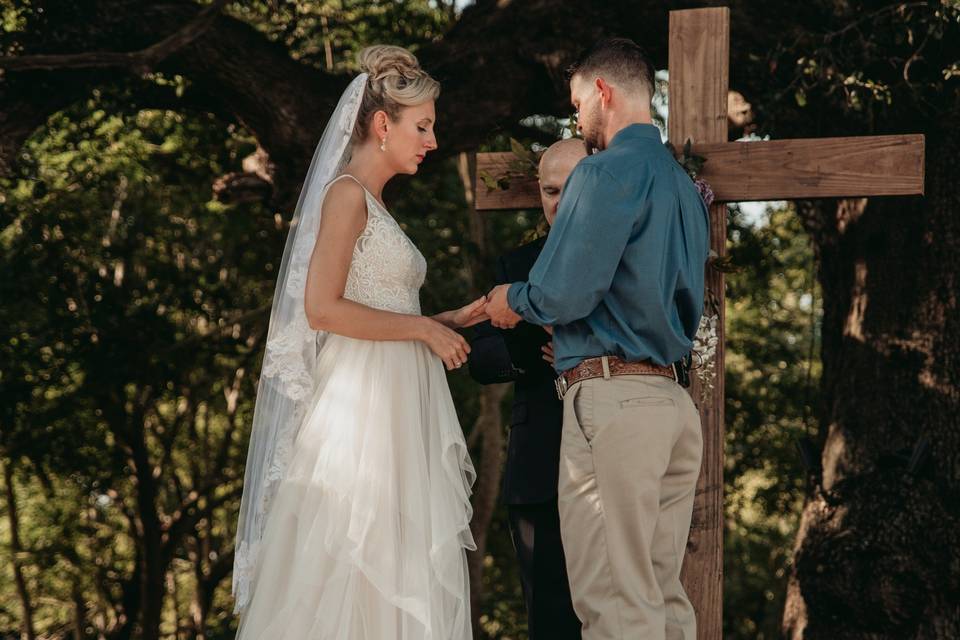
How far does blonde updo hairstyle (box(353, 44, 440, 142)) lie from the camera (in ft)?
12.0

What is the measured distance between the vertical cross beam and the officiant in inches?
15.2

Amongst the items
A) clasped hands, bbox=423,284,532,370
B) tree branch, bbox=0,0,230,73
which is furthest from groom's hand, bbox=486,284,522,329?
tree branch, bbox=0,0,230,73

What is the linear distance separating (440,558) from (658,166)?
140cm

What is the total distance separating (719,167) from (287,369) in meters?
1.61

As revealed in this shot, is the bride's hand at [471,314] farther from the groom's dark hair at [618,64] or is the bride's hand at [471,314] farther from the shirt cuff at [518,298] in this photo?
the groom's dark hair at [618,64]

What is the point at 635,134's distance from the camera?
326 cm

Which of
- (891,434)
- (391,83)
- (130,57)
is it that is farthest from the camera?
(891,434)

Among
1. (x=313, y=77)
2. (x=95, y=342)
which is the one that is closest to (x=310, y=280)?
(x=313, y=77)

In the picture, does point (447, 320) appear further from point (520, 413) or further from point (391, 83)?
point (391, 83)

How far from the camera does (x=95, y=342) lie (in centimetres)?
888

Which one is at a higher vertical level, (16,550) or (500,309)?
(500,309)

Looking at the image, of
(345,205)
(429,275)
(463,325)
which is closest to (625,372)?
(463,325)

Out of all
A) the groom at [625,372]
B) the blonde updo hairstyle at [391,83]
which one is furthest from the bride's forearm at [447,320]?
the blonde updo hairstyle at [391,83]

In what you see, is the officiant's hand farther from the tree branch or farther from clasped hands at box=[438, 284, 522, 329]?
the tree branch
